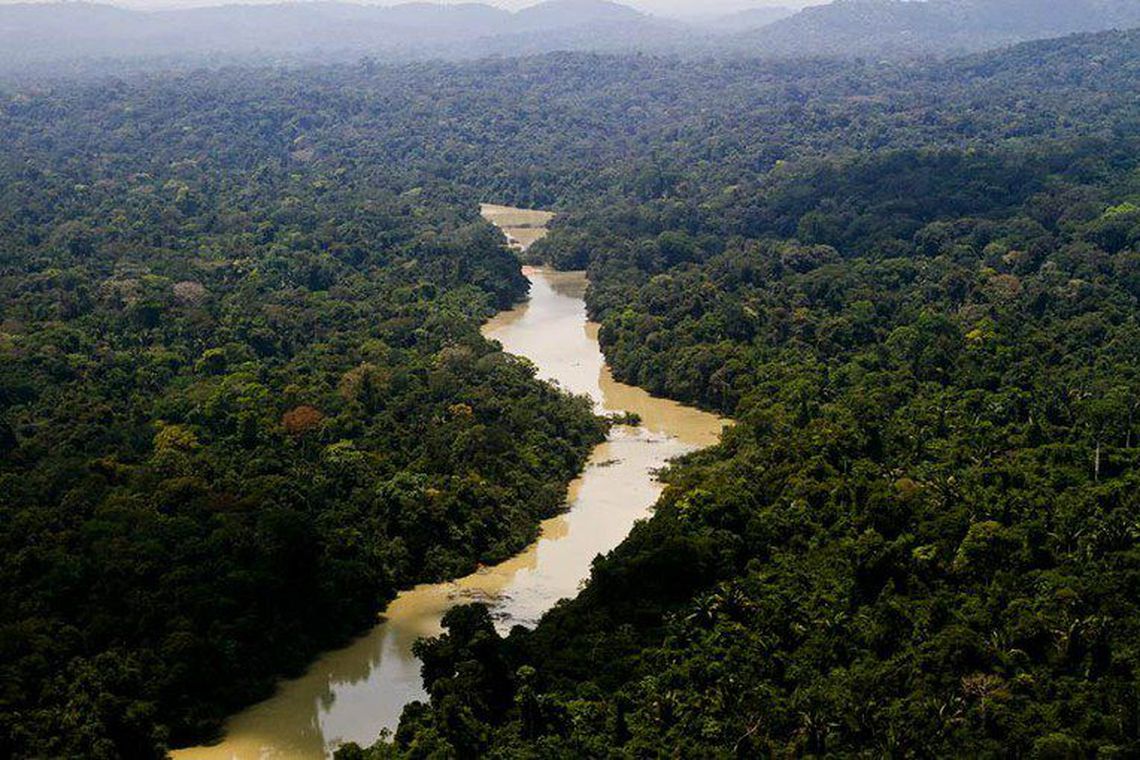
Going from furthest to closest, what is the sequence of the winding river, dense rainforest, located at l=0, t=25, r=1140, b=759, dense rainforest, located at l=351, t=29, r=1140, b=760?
the winding river < dense rainforest, located at l=0, t=25, r=1140, b=759 < dense rainforest, located at l=351, t=29, r=1140, b=760

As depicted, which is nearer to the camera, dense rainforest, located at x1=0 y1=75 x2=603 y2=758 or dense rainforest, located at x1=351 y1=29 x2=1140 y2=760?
dense rainforest, located at x1=351 y1=29 x2=1140 y2=760

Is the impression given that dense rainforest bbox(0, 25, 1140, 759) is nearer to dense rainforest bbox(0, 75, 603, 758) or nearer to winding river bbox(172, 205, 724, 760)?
dense rainforest bbox(0, 75, 603, 758)

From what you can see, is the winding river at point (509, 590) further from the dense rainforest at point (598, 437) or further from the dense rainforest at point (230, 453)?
the dense rainforest at point (598, 437)

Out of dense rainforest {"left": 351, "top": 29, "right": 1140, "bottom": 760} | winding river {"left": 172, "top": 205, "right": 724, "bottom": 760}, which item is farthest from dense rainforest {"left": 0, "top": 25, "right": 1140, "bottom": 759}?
winding river {"left": 172, "top": 205, "right": 724, "bottom": 760}

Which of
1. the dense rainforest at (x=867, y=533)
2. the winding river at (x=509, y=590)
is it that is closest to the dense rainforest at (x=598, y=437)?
the dense rainforest at (x=867, y=533)

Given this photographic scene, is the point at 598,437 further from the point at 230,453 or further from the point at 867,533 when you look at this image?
the point at 867,533

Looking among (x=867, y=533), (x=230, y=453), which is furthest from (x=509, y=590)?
(x=230, y=453)

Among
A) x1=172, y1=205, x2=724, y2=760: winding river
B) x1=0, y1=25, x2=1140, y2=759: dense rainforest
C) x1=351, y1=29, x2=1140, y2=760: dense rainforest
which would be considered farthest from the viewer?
x1=172, y1=205, x2=724, y2=760: winding river
